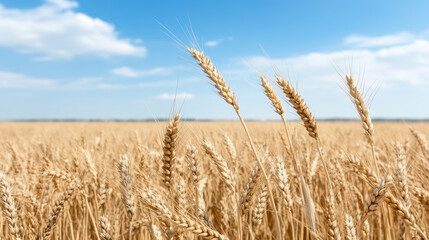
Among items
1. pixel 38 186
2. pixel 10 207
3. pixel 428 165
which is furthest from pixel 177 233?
pixel 38 186

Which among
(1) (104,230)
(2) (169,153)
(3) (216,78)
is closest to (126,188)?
(1) (104,230)

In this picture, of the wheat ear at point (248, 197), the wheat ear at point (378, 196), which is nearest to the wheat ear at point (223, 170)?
the wheat ear at point (248, 197)

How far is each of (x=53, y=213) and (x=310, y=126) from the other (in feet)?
5.07

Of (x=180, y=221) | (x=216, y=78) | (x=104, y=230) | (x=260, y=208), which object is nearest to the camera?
(x=180, y=221)

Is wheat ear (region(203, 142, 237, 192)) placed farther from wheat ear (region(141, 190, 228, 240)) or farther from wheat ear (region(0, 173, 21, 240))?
wheat ear (region(0, 173, 21, 240))

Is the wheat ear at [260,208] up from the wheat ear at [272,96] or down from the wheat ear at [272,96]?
down

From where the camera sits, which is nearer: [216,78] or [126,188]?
[216,78]

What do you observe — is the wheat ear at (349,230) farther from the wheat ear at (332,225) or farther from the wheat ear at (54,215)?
the wheat ear at (54,215)

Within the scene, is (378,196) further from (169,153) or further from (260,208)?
(169,153)

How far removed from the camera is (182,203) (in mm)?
1567

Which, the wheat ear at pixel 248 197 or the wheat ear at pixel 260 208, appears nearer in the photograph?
the wheat ear at pixel 248 197

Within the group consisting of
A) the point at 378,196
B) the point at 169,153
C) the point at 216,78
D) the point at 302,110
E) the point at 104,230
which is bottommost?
the point at 104,230

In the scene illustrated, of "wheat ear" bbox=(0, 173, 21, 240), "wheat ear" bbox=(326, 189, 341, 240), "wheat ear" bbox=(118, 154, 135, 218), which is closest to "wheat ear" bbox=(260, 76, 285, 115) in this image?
"wheat ear" bbox=(326, 189, 341, 240)

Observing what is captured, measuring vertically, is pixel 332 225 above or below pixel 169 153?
below
